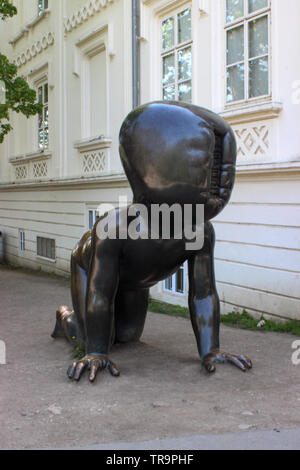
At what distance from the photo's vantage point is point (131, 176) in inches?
121

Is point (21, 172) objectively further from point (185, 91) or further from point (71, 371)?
point (71, 371)

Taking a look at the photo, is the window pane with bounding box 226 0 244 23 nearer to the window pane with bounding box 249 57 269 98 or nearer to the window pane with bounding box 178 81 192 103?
the window pane with bounding box 249 57 269 98

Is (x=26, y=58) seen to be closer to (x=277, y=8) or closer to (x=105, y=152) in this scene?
(x=105, y=152)

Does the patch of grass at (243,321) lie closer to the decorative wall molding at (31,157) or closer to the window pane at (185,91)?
the window pane at (185,91)

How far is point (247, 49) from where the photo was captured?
666cm

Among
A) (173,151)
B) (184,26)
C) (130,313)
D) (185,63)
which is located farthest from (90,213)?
(173,151)

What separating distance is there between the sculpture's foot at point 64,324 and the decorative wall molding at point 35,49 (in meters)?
8.78

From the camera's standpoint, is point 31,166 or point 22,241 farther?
point 22,241

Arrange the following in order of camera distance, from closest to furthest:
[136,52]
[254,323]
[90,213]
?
[254,323], [136,52], [90,213]

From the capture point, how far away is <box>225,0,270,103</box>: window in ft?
21.1

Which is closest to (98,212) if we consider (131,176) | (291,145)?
(291,145)

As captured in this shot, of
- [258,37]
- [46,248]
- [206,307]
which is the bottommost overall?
[46,248]

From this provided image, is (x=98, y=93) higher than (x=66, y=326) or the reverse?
higher

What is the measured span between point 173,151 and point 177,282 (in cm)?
544
